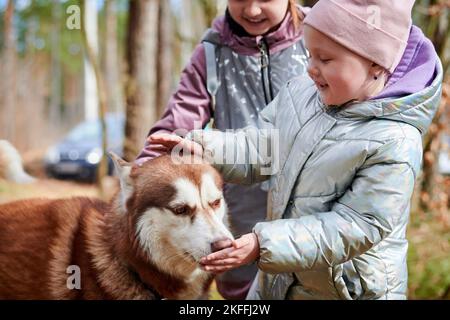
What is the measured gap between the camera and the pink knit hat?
2.16 meters

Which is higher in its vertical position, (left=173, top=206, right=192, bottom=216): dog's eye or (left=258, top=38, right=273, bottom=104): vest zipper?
(left=258, top=38, right=273, bottom=104): vest zipper

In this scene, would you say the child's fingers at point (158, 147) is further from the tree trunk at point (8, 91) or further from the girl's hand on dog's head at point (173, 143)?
the tree trunk at point (8, 91)

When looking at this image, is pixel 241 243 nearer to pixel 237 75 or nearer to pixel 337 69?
pixel 337 69

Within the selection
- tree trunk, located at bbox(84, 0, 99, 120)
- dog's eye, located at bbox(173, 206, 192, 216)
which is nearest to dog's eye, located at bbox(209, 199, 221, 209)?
dog's eye, located at bbox(173, 206, 192, 216)

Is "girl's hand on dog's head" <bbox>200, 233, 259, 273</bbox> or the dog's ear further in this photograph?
the dog's ear

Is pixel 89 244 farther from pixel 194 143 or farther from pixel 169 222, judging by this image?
pixel 194 143

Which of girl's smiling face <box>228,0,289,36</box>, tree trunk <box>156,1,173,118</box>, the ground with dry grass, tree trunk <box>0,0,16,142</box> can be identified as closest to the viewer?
girl's smiling face <box>228,0,289,36</box>

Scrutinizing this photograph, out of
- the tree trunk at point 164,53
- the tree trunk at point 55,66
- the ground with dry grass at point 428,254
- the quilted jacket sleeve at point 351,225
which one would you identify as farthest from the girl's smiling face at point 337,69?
the tree trunk at point 55,66

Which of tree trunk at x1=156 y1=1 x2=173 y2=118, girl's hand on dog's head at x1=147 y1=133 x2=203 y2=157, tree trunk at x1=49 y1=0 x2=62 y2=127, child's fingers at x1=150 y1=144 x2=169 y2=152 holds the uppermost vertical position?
girl's hand on dog's head at x1=147 y1=133 x2=203 y2=157

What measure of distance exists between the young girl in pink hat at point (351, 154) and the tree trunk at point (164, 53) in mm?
7800

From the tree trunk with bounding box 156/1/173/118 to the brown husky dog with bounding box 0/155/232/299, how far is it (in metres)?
7.15

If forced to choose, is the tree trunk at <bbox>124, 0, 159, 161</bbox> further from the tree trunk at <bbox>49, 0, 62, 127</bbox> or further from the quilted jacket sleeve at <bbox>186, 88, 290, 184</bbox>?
the tree trunk at <bbox>49, 0, 62, 127</bbox>

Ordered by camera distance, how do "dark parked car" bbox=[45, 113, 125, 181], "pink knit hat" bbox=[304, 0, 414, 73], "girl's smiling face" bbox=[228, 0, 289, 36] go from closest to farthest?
"pink knit hat" bbox=[304, 0, 414, 73] < "girl's smiling face" bbox=[228, 0, 289, 36] < "dark parked car" bbox=[45, 113, 125, 181]

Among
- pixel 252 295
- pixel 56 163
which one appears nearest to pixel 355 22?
pixel 252 295
